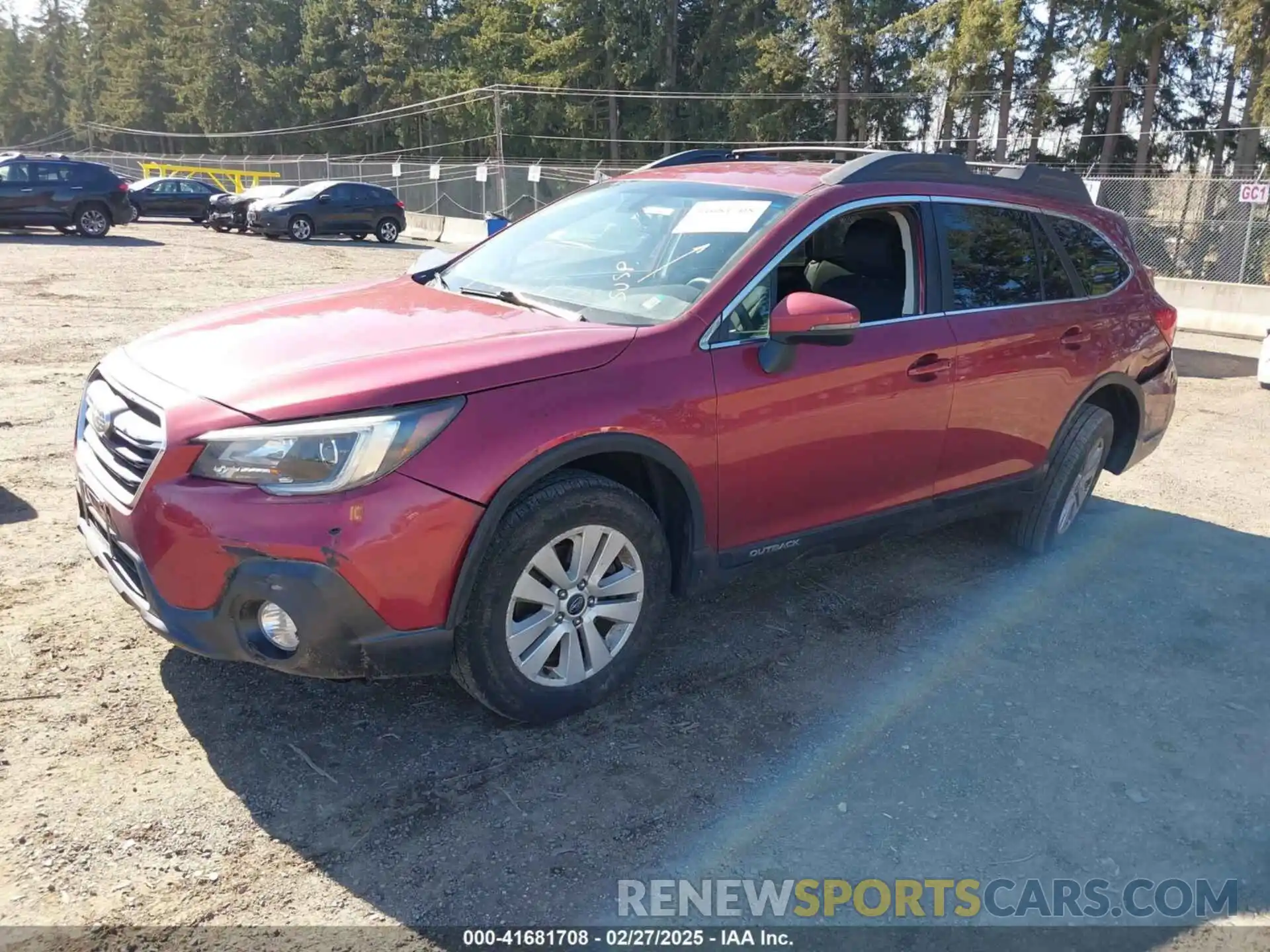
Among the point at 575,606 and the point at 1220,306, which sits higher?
the point at 575,606

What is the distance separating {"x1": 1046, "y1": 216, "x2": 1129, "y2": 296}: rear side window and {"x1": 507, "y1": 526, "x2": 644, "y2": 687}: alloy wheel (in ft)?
10.1

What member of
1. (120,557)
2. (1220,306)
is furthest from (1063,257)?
(1220,306)

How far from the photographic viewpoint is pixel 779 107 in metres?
41.8

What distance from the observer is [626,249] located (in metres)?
4.00

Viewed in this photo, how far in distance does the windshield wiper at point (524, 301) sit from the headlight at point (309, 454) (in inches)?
38.0

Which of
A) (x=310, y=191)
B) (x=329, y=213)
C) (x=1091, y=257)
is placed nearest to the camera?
(x=1091, y=257)

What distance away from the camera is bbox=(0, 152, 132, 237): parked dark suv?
20312 millimetres

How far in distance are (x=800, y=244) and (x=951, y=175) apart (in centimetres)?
114

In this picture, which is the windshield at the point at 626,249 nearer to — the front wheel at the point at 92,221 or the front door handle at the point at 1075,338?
the front door handle at the point at 1075,338

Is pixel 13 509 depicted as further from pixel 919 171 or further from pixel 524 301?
pixel 919 171

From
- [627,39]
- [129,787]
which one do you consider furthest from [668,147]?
[129,787]

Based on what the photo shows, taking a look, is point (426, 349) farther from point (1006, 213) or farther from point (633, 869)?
point (1006, 213)

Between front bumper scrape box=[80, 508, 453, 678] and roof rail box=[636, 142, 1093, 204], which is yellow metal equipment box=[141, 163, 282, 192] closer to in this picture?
roof rail box=[636, 142, 1093, 204]

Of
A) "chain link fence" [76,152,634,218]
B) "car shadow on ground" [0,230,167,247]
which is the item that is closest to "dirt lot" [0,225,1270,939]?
"car shadow on ground" [0,230,167,247]
